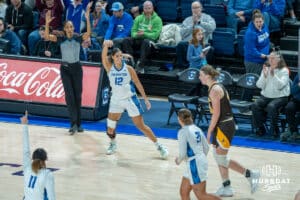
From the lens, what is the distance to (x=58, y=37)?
50.6 feet

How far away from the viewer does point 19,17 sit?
19516mm

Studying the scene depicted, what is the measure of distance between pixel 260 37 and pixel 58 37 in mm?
4232

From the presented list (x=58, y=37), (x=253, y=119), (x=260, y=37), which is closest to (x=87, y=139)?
(x=58, y=37)

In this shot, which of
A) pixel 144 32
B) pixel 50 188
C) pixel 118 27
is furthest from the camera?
pixel 144 32

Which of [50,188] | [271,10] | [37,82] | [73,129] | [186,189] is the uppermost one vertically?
[271,10]

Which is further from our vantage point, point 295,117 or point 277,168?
point 295,117

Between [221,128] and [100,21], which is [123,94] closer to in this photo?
[221,128]

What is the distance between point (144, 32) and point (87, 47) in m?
1.51

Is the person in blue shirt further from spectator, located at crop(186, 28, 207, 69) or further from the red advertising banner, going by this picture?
the red advertising banner

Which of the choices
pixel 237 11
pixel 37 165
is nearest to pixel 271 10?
pixel 237 11

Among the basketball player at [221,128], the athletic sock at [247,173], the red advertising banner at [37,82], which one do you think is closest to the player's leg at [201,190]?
the basketball player at [221,128]

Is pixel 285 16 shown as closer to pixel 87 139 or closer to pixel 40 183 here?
pixel 87 139

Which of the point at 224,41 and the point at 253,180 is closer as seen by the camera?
the point at 253,180

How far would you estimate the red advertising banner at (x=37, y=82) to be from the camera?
1634 centimetres
